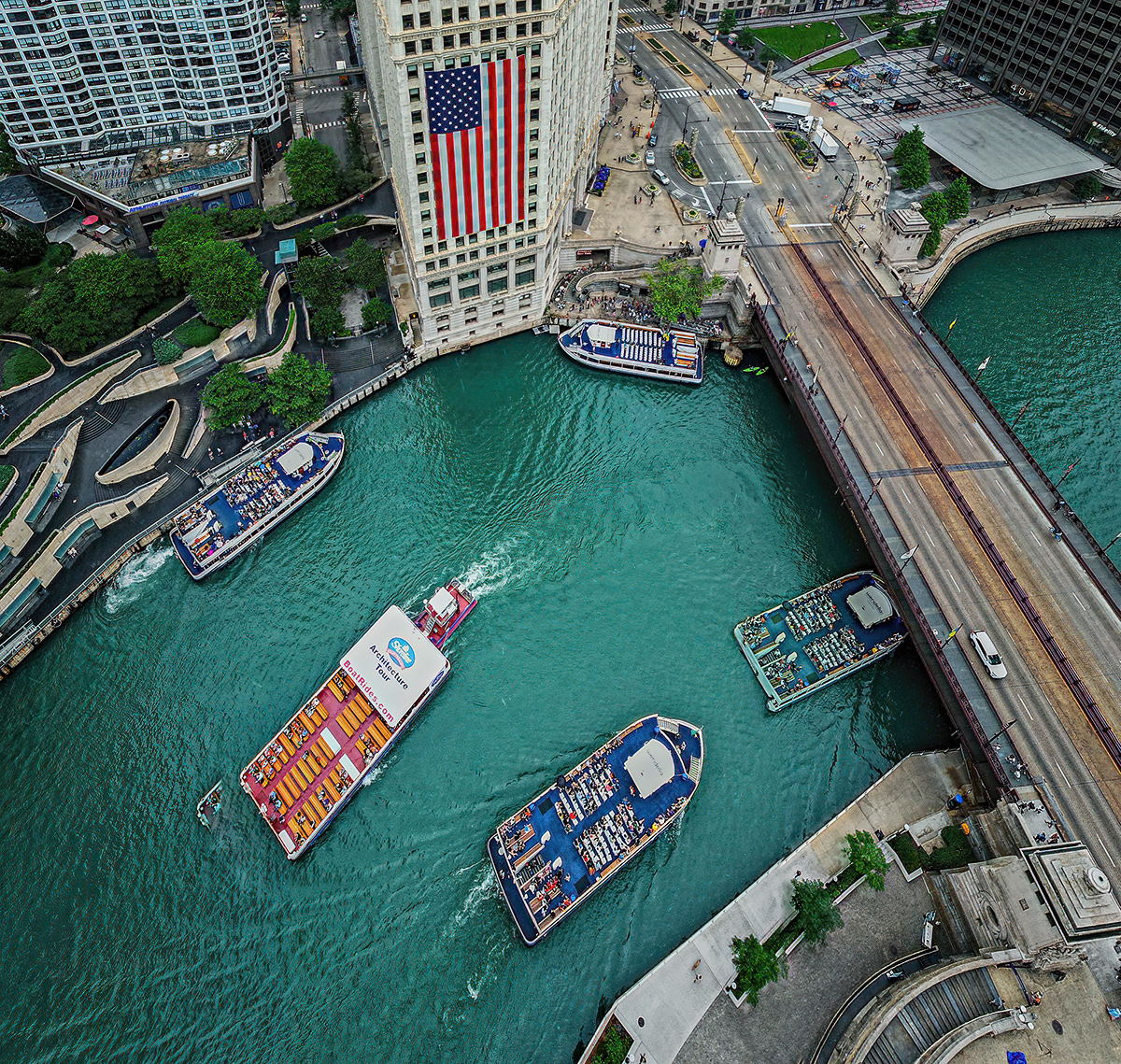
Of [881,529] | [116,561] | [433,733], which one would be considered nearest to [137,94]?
[116,561]

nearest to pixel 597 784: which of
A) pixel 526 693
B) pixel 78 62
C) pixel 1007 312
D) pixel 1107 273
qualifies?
pixel 526 693

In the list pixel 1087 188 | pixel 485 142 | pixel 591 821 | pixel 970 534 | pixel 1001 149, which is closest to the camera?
pixel 591 821

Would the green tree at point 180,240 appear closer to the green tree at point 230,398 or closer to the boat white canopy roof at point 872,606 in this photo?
the green tree at point 230,398

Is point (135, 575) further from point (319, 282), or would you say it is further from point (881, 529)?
point (881, 529)

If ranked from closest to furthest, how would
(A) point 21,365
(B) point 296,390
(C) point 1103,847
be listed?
1. (C) point 1103,847
2. (A) point 21,365
3. (B) point 296,390

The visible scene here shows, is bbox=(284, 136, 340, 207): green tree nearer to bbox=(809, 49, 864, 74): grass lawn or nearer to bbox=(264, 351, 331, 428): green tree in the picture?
bbox=(264, 351, 331, 428): green tree
